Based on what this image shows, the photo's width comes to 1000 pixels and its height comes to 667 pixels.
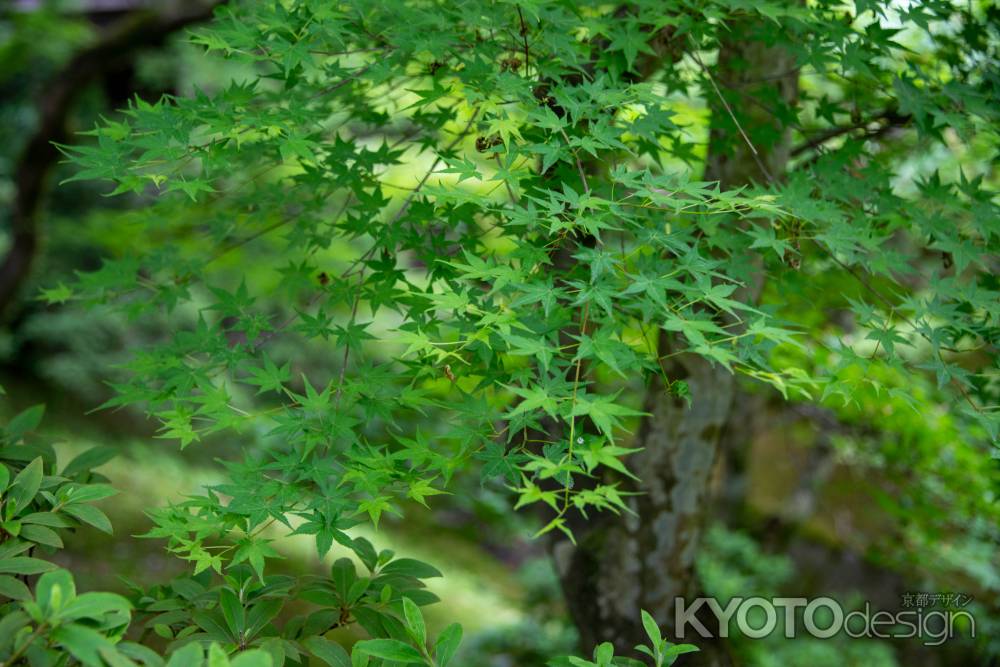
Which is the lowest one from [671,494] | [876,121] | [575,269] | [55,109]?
[671,494]

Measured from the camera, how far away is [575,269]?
1.34 m

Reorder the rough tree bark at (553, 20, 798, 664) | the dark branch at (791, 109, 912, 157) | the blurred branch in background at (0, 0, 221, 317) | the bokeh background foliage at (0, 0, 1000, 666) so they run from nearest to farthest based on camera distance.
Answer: the bokeh background foliage at (0, 0, 1000, 666) → the dark branch at (791, 109, 912, 157) → the rough tree bark at (553, 20, 798, 664) → the blurred branch in background at (0, 0, 221, 317)

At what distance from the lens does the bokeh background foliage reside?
4.33 ft

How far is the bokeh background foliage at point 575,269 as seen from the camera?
1.32 metres

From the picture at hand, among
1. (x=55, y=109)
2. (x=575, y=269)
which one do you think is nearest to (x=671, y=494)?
(x=575, y=269)

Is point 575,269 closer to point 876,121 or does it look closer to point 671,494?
point 671,494

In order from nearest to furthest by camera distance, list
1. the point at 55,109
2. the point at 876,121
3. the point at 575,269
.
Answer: the point at 575,269, the point at 876,121, the point at 55,109

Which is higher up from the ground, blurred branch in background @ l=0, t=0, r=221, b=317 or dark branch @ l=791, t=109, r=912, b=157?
dark branch @ l=791, t=109, r=912, b=157

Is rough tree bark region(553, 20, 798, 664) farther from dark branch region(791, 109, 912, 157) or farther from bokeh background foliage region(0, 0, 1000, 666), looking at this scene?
dark branch region(791, 109, 912, 157)

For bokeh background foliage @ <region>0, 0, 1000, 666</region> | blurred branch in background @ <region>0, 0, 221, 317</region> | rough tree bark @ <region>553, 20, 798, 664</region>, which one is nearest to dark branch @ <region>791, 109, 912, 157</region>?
bokeh background foliage @ <region>0, 0, 1000, 666</region>

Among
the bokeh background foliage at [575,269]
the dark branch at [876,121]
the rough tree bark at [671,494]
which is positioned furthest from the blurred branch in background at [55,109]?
the dark branch at [876,121]

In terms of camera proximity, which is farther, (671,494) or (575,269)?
(671,494)

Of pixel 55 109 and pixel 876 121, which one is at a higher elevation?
pixel 876 121

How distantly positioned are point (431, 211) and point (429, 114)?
347 mm
